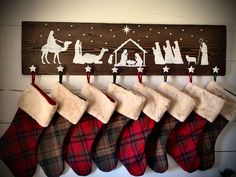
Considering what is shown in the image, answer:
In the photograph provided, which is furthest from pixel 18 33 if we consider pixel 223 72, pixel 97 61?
pixel 223 72

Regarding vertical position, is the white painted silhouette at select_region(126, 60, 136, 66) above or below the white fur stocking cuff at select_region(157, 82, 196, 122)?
above

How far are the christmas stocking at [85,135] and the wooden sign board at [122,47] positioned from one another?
12 cm

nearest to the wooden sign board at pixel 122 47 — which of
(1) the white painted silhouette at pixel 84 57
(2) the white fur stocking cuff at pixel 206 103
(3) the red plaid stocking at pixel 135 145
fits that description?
(1) the white painted silhouette at pixel 84 57

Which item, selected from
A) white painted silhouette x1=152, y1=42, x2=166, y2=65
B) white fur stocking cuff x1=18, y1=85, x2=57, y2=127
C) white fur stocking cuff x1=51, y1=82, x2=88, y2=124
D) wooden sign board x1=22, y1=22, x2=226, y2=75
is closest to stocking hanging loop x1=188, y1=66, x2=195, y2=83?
wooden sign board x1=22, y1=22, x2=226, y2=75

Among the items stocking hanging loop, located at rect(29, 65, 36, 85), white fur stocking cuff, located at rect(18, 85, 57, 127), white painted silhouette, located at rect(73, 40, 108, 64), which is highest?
white painted silhouette, located at rect(73, 40, 108, 64)

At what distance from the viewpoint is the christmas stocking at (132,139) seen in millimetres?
1035

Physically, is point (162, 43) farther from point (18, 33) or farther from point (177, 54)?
point (18, 33)

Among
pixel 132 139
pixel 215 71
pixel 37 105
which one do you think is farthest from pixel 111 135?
pixel 215 71

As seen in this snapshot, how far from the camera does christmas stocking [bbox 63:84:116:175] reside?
1.02 m

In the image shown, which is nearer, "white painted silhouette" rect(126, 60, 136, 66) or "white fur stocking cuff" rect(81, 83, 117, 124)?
"white fur stocking cuff" rect(81, 83, 117, 124)

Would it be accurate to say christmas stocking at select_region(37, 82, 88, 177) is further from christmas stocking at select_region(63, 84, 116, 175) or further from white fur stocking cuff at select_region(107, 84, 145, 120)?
white fur stocking cuff at select_region(107, 84, 145, 120)

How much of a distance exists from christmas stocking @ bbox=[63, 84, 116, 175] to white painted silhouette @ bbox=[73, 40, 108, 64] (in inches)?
4.2

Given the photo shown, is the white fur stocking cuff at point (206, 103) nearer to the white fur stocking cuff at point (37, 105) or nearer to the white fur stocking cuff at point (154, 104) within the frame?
the white fur stocking cuff at point (154, 104)

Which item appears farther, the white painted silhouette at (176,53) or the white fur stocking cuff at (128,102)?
the white painted silhouette at (176,53)
